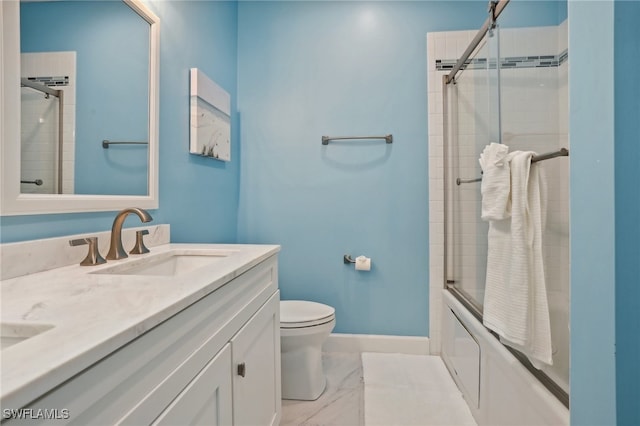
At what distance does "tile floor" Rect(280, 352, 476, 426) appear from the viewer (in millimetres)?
1570

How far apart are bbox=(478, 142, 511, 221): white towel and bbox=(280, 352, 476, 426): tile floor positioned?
3.37 feet

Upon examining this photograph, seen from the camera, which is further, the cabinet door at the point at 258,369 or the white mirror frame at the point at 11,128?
the cabinet door at the point at 258,369

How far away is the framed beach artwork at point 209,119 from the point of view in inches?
67.5

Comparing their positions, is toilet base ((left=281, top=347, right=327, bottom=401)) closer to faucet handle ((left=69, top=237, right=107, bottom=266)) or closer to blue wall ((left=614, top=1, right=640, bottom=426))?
faucet handle ((left=69, top=237, right=107, bottom=266))

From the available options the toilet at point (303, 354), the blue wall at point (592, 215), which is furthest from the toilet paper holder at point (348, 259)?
the blue wall at point (592, 215)

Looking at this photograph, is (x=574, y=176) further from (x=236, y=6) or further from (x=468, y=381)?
(x=236, y=6)

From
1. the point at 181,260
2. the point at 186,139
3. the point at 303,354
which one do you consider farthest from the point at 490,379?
the point at 186,139

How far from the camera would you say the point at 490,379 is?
1378 millimetres

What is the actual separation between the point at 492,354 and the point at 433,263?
0.93 meters

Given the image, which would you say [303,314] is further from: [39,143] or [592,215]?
[592,215]

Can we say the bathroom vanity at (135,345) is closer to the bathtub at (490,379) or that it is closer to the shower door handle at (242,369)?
the shower door handle at (242,369)

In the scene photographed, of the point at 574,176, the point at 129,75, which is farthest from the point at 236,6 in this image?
the point at 574,176

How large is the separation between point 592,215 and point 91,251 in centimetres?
124

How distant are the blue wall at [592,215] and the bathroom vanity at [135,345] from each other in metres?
0.67
